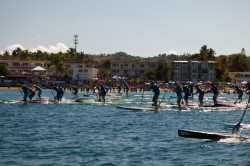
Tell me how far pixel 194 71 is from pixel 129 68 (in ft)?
78.0

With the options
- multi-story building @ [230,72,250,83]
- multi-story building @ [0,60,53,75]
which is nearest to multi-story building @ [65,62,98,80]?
multi-story building @ [0,60,53,75]

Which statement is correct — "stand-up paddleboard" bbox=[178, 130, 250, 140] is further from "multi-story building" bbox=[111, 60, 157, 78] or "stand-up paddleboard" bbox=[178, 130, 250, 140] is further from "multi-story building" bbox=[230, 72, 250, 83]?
"multi-story building" bbox=[230, 72, 250, 83]

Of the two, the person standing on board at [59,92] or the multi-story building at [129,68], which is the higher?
the multi-story building at [129,68]

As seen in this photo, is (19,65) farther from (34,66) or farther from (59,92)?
(59,92)

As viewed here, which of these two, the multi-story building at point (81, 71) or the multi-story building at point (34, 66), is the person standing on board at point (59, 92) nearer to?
the multi-story building at point (81, 71)

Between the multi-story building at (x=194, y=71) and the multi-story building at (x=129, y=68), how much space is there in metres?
10.7

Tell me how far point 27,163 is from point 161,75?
10454 centimetres

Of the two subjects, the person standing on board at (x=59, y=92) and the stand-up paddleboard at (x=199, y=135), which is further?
the person standing on board at (x=59, y=92)

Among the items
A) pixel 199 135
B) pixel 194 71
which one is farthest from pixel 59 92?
pixel 194 71

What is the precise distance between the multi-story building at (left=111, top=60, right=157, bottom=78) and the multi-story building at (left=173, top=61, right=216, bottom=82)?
422 inches

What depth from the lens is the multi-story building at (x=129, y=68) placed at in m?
123


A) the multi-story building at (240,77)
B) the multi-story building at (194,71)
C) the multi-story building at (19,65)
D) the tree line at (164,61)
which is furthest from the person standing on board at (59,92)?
the multi-story building at (240,77)

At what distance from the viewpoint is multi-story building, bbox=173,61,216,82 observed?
122769 mm

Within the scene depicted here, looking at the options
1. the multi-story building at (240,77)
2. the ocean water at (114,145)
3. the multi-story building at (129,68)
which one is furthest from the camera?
the multi-story building at (240,77)
